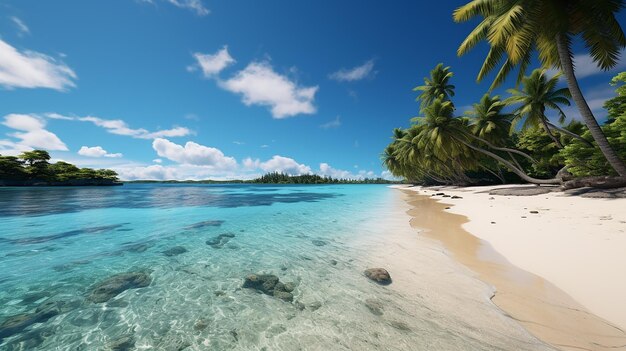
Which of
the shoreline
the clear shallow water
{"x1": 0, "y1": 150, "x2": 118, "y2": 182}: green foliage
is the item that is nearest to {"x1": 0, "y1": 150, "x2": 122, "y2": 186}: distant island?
{"x1": 0, "y1": 150, "x2": 118, "y2": 182}: green foliage

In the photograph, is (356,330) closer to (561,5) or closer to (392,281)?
(392,281)

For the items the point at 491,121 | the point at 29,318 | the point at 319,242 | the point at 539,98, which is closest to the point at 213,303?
the point at 29,318

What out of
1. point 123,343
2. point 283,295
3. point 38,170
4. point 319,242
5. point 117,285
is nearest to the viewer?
point 123,343

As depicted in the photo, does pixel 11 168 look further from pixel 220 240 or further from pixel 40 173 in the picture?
pixel 220 240

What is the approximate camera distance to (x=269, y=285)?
530 centimetres

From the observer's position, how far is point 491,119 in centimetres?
2900

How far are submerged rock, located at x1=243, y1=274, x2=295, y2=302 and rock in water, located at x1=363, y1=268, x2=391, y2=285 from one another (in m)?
1.92

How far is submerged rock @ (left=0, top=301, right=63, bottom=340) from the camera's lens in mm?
3659

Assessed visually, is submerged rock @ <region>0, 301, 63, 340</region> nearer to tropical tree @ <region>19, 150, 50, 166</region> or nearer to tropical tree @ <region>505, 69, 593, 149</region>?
tropical tree @ <region>505, 69, 593, 149</region>

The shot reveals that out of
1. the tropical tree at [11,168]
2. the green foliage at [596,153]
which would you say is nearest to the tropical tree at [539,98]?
the green foliage at [596,153]

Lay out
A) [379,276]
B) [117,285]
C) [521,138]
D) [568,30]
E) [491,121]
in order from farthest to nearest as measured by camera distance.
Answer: [521,138]
[491,121]
[568,30]
[379,276]
[117,285]

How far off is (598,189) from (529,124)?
10488mm

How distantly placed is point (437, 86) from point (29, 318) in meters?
42.2

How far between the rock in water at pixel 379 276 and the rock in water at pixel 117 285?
5472 millimetres
